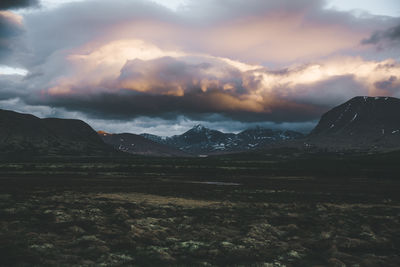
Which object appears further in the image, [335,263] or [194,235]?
[194,235]

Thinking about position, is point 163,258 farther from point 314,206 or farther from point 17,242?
point 314,206

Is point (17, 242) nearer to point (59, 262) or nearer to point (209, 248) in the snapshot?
point (59, 262)

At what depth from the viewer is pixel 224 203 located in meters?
53.2

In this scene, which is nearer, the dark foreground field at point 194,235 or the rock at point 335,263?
the rock at point 335,263

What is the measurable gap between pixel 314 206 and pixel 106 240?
36.6 m

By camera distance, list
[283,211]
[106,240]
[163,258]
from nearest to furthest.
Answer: [163,258] < [106,240] < [283,211]

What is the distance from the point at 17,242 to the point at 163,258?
1268 cm

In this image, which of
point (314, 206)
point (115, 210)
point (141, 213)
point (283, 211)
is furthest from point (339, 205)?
point (115, 210)

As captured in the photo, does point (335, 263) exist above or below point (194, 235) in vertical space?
above

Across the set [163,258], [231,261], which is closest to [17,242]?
[163,258]

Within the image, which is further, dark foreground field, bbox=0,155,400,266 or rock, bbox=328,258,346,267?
dark foreground field, bbox=0,155,400,266

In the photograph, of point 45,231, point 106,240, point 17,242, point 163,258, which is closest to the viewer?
point 163,258

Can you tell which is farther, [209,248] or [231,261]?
[209,248]

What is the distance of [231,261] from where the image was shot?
76.4ft
